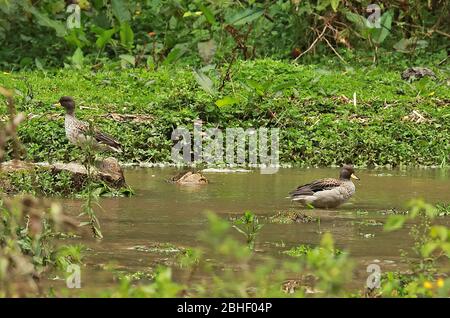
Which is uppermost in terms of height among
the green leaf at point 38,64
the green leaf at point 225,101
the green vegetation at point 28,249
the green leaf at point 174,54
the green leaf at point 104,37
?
the green leaf at point 104,37

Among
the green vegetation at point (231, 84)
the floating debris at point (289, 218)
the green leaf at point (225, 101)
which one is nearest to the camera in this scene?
the floating debris at point (289, 218)

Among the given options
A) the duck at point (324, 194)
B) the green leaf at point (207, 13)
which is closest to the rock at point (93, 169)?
the duck at point (324, 194)

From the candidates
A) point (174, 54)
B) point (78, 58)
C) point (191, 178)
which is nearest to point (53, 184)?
point (191, 178)

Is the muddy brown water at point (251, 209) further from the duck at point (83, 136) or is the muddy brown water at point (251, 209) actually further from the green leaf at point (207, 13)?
the green leaf at point (207, 13)

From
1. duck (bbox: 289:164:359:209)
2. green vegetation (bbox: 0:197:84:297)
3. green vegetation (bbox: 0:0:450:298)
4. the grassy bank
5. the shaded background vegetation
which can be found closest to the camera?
green vegetation (bbox: 0:197:84:297)

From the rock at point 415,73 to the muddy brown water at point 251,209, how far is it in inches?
109

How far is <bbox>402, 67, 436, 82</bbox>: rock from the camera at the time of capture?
15.1m

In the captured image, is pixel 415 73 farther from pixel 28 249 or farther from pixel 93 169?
pixel 28 249

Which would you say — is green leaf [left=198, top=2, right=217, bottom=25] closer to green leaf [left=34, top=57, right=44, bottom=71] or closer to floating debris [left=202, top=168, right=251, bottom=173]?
green leaf [left=34, top=57, right=44, bottom=71]

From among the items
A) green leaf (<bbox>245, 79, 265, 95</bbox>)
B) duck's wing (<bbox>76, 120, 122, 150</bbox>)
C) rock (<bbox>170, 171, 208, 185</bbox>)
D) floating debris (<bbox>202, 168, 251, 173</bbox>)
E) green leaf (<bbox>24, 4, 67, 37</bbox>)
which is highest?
green leaf (<bbox>24, 4, 67, 37</bbox>)

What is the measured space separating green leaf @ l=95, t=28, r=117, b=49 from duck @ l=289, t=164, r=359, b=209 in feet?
20.4

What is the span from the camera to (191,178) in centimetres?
1133

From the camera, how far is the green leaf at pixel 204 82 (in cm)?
1385

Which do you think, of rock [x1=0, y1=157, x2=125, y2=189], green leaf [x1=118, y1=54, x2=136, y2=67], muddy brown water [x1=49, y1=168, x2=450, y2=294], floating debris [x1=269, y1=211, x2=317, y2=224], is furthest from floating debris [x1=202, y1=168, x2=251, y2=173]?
green leaf [x1=118, y1=54, x2=136, y2=67]
